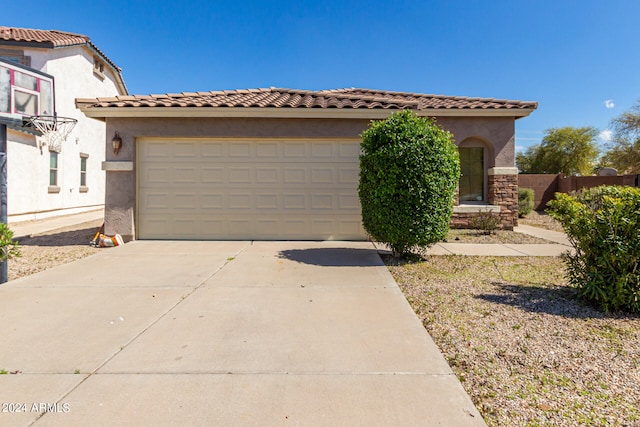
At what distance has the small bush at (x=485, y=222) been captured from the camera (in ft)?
32.0

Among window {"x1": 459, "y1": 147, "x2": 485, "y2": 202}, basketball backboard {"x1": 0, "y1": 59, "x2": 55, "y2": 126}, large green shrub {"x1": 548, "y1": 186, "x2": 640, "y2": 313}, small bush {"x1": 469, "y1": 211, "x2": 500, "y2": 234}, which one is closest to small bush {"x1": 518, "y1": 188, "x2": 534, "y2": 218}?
window {"x1": 459, "y1": 147, "x2": 485, "y2": 202}

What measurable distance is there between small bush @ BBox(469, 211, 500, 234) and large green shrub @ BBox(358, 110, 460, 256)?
13.6 feet

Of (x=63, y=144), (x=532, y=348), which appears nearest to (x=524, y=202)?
(x=532, y=348)

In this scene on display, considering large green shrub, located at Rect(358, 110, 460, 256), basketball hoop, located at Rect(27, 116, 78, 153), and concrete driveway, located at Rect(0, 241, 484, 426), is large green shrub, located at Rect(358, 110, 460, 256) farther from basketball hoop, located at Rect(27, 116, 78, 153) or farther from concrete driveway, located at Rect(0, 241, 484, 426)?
basketball hoop, located at Rect(27, 116, 78, 153)

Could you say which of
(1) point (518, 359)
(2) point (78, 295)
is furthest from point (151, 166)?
(1) point (518, 359)

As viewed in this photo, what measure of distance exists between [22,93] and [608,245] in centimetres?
893

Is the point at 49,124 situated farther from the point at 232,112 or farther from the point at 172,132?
the point at 232,112

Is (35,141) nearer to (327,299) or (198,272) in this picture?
(198,272)

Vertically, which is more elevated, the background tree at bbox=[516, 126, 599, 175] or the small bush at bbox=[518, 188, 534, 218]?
the background tree at bbox=[516, 126, 599, 175]

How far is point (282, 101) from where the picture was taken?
9.02 m

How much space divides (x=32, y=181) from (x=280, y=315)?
13.7m

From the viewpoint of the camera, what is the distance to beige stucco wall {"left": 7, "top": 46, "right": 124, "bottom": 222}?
12.2m

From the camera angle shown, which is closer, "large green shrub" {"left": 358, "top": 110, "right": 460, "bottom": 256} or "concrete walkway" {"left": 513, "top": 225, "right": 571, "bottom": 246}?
"large green shrub" {"left": 358, "top": 110, "right": 460, "bottom": 256}

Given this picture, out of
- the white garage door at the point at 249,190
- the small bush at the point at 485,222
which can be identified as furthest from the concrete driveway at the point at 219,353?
the small bush at the point at 485,222
